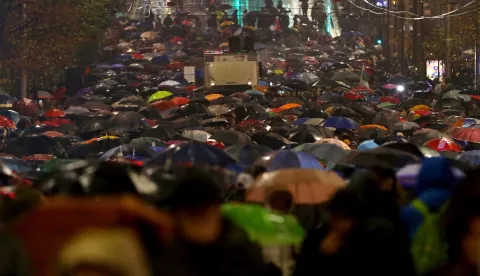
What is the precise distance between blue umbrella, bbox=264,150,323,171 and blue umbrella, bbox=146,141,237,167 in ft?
1.62

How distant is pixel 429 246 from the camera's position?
23.1 ft

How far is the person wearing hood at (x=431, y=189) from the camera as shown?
754 centimetres

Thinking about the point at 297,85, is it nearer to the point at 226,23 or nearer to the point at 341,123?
the point at 341,123

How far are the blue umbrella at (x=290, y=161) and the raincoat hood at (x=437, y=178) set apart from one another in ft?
20.1

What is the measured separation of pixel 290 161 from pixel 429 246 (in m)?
7.33

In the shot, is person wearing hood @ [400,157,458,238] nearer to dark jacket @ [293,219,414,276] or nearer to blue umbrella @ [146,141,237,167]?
dark jacket @ [293,219,414,276]

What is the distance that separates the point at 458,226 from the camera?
6.08 meters

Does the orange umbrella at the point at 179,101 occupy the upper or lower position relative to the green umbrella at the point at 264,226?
lower

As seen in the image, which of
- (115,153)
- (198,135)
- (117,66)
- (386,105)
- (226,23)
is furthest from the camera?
(226,23)

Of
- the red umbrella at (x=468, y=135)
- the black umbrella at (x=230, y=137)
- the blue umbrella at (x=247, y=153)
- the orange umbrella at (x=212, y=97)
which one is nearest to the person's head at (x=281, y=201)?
the blue umbrella at (x=247, y=153)

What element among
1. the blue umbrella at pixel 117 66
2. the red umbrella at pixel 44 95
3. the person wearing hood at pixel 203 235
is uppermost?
the person wearing hood at pixel 203 235

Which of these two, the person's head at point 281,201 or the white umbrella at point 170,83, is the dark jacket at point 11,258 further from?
the white umbrella at point 170,83

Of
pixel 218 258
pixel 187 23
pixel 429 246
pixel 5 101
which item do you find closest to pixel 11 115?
pixel 5 101

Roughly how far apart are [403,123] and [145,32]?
→ 63.3m
